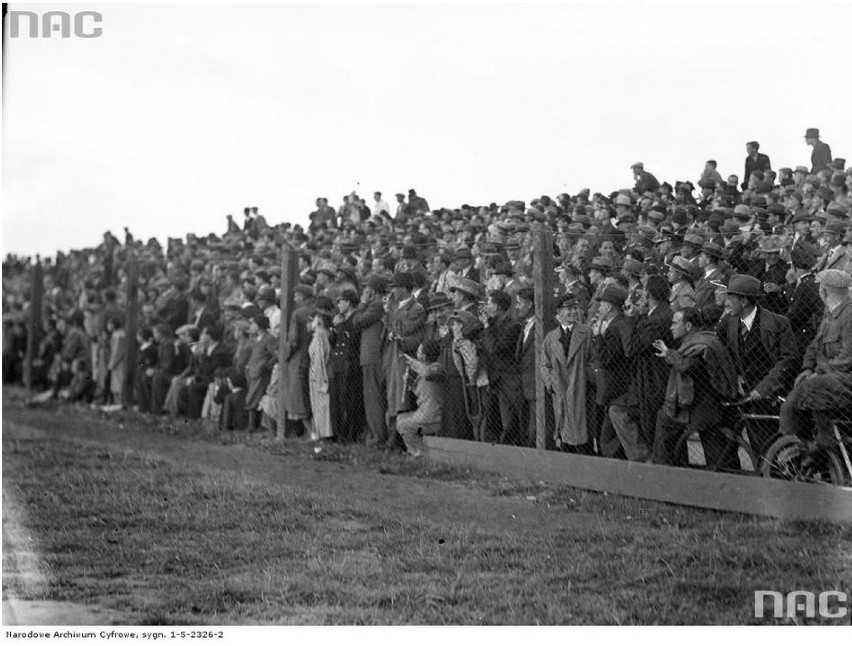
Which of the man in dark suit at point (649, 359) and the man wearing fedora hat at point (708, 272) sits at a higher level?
the man wearing fedora hat at point (708, 272)

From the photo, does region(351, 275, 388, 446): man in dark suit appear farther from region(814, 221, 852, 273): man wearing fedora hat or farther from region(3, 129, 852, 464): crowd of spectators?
region(814, 221, 852, 273): man wearing fedora hat

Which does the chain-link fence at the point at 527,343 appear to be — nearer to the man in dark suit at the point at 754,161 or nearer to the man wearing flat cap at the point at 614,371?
the man wearing flat cap at the point at 614,371

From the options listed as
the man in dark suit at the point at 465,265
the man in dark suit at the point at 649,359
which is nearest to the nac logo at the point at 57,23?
the man in dark suit at the point at 465,265

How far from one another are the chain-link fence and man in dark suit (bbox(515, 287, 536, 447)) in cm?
1

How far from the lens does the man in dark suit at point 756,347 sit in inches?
247

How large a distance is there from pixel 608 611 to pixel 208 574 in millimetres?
2540

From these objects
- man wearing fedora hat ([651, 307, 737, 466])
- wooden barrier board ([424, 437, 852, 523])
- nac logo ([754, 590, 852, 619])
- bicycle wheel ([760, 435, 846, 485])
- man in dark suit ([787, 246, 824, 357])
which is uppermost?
man in dark suit ([787, 246, 824, 357])

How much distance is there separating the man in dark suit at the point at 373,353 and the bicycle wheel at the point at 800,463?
3382 millimetres

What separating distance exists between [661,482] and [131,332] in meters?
8.00

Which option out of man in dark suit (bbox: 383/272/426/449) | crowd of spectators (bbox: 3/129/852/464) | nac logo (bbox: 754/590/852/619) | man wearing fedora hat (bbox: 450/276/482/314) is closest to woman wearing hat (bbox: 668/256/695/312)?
crowd of spectators (bbox: 3/129/852/464)

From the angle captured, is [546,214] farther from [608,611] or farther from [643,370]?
[608,611]

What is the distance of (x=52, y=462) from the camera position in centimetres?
1013

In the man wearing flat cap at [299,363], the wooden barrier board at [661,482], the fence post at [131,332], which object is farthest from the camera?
the fence post at [131,332]

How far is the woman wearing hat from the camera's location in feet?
22.4
